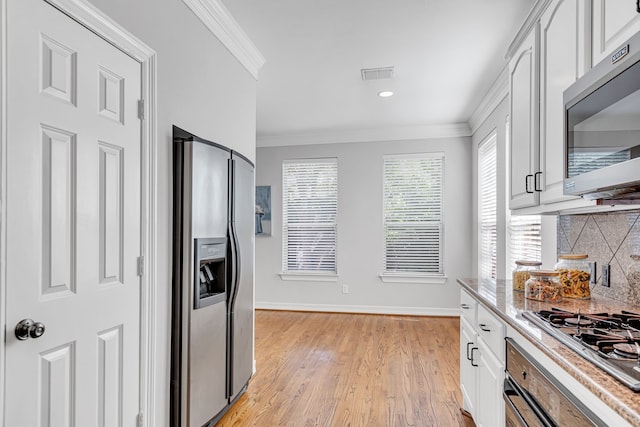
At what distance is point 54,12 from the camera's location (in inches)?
54.5

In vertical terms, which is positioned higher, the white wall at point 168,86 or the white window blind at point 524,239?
the white wall at point 168,86

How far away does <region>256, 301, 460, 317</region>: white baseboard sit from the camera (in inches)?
212

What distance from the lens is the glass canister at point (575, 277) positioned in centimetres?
192

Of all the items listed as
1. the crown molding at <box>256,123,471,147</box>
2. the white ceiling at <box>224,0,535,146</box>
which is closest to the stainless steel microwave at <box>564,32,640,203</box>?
the white ceiling at <box>224,0,535,146</box>

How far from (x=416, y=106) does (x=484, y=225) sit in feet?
5.39

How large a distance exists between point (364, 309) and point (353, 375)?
2.31 metres

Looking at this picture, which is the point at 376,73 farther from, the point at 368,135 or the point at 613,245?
the point at 613,245

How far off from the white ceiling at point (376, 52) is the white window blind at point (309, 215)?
1067 millimetres

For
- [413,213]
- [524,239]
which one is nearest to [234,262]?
[524,239]

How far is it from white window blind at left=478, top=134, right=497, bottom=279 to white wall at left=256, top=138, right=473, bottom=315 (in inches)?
21.3

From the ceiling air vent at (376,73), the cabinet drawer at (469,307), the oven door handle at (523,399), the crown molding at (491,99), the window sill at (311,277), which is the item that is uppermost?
the ceiling air vent at (376,73)

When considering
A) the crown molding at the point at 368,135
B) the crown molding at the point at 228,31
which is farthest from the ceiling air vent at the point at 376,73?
the crown molding at the point at 368,135

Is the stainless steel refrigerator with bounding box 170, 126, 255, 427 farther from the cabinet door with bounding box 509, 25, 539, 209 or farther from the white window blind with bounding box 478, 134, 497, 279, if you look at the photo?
the white window blind with bounding box 478, 134, 497, 279

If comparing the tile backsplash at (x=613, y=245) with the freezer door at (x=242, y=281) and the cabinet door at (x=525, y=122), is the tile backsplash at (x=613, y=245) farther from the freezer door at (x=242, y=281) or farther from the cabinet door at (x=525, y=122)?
the freezer door at (x=242, y=281)
